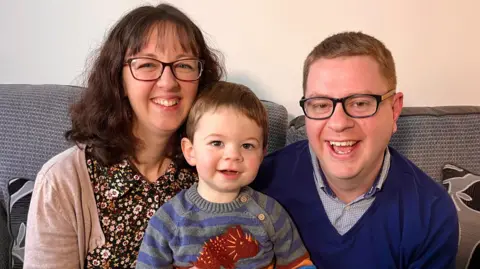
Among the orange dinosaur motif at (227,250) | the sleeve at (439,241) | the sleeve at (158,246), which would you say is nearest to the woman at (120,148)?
the sleeve at (158,246)

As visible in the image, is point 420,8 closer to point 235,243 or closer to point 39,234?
point 235,243

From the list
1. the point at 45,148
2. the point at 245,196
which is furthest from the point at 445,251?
the point at 45,148

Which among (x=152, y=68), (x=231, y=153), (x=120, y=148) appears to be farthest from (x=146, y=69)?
(x=231, y=153)

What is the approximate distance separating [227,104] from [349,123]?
36cm

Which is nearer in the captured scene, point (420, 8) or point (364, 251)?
point (364, 251)

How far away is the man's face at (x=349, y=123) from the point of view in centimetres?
125

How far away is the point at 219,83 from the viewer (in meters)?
1.37

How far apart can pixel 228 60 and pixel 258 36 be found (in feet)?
0.59

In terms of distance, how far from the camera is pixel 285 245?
132cm

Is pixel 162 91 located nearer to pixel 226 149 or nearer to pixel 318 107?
pixel 226 149

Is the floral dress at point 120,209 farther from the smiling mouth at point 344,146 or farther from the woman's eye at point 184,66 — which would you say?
the smiling mouth at point 344,146

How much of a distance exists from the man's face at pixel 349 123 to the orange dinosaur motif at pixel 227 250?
13.4 inches

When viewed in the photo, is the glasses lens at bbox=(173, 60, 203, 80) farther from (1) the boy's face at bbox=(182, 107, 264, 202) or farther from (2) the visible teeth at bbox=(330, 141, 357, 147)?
(2) the visible teeth at bbox=(330, 141, 357, 147)

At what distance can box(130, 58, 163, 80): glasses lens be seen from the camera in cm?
133
